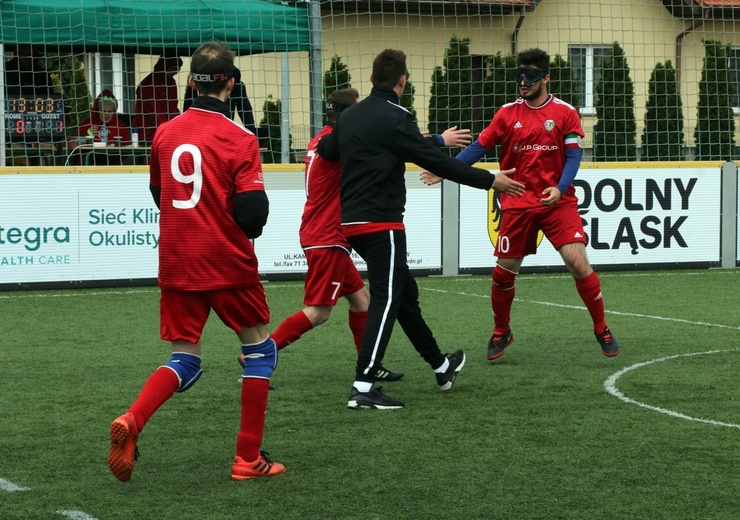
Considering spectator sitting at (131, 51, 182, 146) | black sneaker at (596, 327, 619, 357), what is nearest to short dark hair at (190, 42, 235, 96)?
black sneaker at (596, 327, 619, 357)

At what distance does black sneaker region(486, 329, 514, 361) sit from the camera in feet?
27.2

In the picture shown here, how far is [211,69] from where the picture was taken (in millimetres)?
5094

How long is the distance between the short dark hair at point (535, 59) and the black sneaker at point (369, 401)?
268cm

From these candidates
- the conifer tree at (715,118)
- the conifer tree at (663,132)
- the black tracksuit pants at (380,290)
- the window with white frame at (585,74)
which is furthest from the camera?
the window with white frame at (585,74)

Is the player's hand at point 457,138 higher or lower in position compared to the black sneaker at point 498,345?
higher

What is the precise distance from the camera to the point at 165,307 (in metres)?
5.19

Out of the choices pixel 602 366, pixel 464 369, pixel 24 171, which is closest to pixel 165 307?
pixel 464 369

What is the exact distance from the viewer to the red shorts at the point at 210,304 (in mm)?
5125

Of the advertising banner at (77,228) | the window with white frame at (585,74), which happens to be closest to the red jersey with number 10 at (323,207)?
the advertising banner at (77,228)

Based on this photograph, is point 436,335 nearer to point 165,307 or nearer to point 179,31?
point 165,307

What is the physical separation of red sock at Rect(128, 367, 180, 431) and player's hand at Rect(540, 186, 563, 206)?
3.48 m

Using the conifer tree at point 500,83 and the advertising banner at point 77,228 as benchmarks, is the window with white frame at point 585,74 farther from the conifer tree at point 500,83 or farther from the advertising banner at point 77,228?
the advertising banner at point 77,228

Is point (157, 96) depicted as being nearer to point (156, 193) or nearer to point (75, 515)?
point (156, 193)

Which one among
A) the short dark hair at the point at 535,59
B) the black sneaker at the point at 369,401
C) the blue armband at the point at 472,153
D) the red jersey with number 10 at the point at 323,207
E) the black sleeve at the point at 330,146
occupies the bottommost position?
the black sneaker at the point at 369,401
